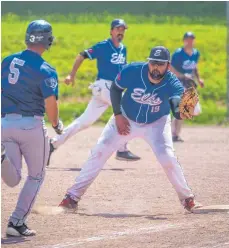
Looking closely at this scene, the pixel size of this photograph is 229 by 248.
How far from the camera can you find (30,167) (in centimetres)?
845

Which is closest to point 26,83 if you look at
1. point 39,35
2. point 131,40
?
point 39,35

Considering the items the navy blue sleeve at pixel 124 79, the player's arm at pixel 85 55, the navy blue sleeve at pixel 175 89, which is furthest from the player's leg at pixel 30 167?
the player's arm at pixel 85 55

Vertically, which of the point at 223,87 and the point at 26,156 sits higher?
the point at 26,156

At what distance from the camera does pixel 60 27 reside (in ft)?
85.3

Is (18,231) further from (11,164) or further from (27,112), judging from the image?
(27,112)

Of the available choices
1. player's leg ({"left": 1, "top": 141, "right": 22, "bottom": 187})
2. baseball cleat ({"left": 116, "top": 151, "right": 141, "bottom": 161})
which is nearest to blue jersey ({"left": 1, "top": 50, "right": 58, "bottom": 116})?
player's leg ({"left": 1, "top": 141, "right": 22, "bottom": 187})

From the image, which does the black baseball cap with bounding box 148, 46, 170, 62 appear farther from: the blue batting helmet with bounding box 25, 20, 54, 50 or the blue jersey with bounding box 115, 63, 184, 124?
the blue batting helmet with bounding box 25, 20, 54, 50

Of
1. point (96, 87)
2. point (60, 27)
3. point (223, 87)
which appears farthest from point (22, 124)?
point (60, 27)

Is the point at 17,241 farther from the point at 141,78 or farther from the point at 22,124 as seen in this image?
the point at 141,78

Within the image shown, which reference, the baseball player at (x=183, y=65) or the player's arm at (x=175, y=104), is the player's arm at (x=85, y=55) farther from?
the player's arm at (x=175, y=104)

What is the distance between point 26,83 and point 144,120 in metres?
1.89

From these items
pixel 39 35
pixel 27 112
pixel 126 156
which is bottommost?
pixel 126 156

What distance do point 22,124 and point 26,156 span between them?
299 millimetres

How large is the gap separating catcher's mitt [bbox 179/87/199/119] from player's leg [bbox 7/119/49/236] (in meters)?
1.66
